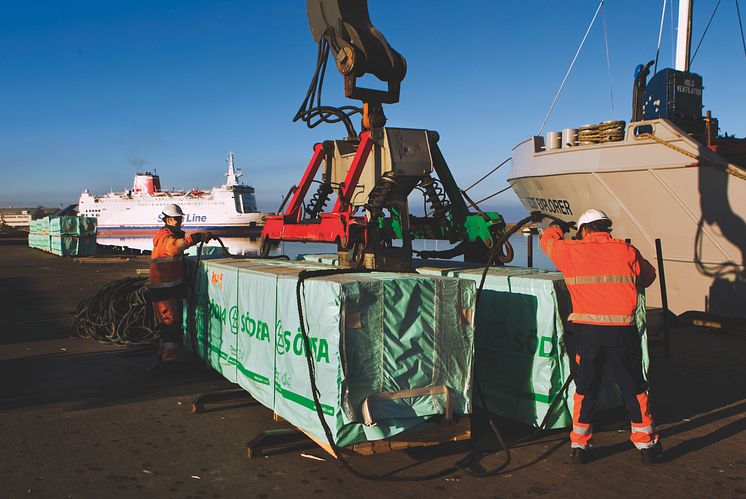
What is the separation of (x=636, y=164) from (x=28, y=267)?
945 inches

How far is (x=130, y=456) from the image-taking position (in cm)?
459

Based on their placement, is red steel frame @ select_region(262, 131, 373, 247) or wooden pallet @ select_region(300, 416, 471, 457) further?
red steel frame @ select_region(262, 131, 373, 247)

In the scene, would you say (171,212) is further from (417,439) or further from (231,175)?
(231,175)

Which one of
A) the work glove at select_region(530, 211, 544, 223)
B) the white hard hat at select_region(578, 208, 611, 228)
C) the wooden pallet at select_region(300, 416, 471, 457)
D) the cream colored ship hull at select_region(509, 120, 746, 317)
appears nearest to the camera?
the wooden pallet at select_region(300, 416, 471, 457)

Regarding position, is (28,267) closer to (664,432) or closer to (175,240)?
(175,240)

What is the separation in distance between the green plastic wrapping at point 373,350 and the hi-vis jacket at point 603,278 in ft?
2.63

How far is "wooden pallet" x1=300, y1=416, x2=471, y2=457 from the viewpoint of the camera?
14.2 ft

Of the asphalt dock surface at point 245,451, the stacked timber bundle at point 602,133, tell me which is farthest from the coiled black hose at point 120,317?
the stacked timber bundle at point 602,133

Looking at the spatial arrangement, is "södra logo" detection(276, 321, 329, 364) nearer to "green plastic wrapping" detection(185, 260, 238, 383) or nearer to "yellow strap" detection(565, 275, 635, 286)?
"green plastic wrapping" detection(185, 260, 238, 383)

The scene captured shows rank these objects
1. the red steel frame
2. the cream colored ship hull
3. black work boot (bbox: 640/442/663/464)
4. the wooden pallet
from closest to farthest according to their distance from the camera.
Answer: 1. the wooden pallet
2. black work boot (bbox: 640/442/663/464)
3. the red steel frame
4. the cream colored ship hull

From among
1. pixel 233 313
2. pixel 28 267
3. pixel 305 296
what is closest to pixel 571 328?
pixel 305 296

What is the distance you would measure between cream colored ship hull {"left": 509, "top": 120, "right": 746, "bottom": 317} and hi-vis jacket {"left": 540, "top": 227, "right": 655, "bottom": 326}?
5520 millimetres

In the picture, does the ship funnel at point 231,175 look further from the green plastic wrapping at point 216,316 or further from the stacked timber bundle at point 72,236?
the green plastic wrapping at point 216,316

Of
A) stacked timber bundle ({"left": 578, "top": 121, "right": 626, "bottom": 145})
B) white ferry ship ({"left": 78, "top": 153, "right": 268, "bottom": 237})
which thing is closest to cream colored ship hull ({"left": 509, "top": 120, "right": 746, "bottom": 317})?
stacked timber bundle ({"left": 578, "top": 121, "right": 626, "bottom": 145})
